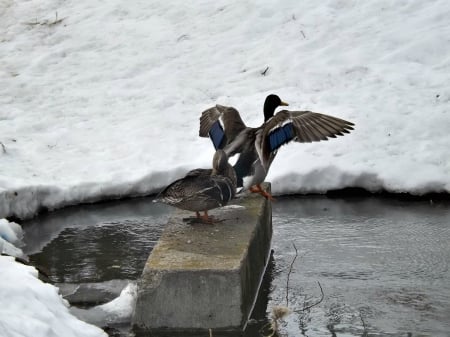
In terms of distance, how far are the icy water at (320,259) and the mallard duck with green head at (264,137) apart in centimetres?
63

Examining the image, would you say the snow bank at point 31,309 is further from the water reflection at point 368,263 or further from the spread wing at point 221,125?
the spread wing at point 221,125

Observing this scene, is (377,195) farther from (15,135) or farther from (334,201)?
(15,135)

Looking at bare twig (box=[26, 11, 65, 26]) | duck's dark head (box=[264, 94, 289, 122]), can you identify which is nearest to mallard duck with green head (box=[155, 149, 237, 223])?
duck's dark head (box=[264, 94, 289, 122])

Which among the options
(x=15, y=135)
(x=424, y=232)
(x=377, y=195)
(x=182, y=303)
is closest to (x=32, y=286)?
(x=182, y=303)

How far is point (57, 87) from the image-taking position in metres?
11.2

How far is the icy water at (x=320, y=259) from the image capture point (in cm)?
563

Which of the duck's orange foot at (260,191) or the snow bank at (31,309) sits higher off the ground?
the duck's orange foot at (260,191)

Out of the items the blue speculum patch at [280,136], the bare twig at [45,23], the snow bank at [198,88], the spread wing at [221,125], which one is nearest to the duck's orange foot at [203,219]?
the blue speculum patch at [280,136]

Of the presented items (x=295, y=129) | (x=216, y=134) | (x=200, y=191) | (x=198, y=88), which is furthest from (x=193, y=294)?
(x=198, y=88)

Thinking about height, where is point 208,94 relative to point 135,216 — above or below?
above

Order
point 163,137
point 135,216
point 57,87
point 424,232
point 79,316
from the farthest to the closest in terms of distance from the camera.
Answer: point 57,87
point 163,137
point 135,216
point 424,232
point 79,316

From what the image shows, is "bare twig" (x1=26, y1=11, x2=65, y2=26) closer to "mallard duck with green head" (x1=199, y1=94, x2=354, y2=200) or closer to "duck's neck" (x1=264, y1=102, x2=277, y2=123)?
"duck's neck" (x1=264, y1=102, x2=277, y2=123)

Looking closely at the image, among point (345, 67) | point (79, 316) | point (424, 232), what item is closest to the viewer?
point (79, 316)

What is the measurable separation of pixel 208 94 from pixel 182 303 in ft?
17.4
